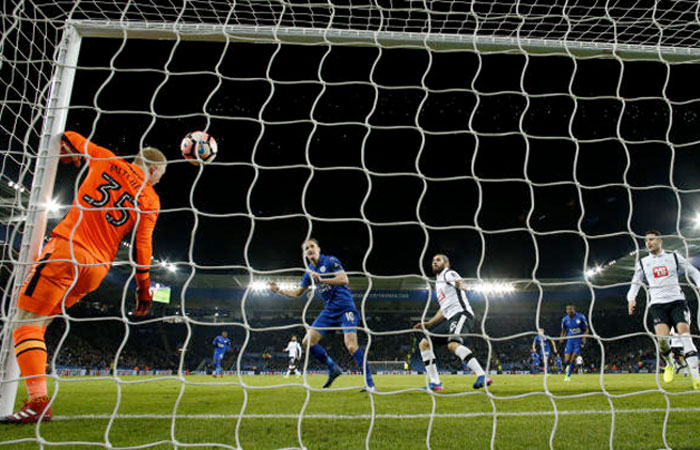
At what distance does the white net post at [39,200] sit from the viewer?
2.93 meters

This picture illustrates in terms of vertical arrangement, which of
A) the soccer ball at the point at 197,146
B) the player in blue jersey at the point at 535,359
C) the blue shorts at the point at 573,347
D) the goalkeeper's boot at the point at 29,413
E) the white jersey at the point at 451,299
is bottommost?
the player in blue jersey at the point at 535,359

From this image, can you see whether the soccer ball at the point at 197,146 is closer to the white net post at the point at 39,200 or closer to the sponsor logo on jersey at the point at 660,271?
the white net post at the point at 39,200

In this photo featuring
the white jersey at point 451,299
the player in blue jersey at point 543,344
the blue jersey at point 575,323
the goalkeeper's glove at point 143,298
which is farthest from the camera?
the blue jersey at point 575,323

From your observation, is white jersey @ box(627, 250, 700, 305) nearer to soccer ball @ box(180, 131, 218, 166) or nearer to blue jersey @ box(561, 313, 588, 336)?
blue jersey @ box(561, 313, 588, 336)

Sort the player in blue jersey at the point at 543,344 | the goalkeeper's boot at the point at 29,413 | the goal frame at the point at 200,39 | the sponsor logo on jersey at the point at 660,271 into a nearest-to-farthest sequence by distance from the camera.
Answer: the player in blue jersey at the point at 543,344 < the goalkeeper's boot at the point at 29,413 < the goal frame at the point at 200,39 < the sponsor logo on jersey at the point at 660,271

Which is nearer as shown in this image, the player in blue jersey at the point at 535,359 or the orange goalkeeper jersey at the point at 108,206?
the orange goalkeeper jersey at the point at 108,206

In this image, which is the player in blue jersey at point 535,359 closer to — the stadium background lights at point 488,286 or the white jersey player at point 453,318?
the stadium background lights at point 488,286

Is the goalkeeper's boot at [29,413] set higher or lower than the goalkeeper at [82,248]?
lower

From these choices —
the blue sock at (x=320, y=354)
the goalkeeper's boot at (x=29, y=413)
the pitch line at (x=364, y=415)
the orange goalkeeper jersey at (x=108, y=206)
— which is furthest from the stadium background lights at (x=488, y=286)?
the goalkeeper's boot at (x=29, y=413)

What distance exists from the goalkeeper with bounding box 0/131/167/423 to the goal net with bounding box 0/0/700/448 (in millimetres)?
166

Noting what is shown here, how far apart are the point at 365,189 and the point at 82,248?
14.7 metres

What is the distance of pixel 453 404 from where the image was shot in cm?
444

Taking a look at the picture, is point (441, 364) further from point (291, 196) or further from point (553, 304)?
point (291, 196)

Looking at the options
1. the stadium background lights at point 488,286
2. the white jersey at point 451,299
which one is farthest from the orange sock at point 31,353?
the white jersey at point 451,299
